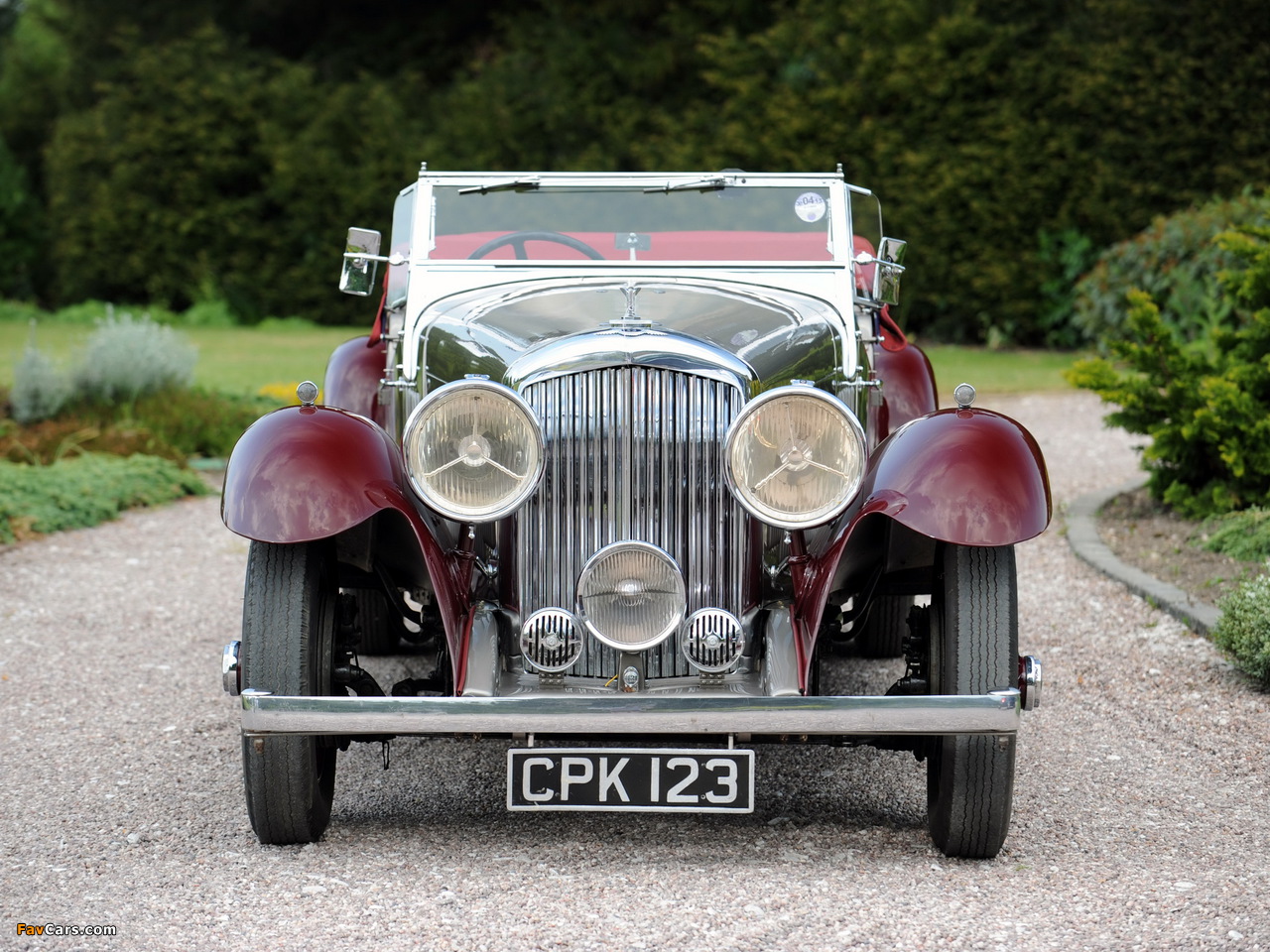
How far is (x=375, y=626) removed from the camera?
16.4 feet

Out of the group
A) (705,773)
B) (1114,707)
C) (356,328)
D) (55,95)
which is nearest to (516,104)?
(356,328)

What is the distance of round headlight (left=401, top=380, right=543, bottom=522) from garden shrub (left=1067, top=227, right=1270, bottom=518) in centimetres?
389

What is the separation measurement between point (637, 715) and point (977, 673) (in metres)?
0.75

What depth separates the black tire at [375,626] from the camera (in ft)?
16.0

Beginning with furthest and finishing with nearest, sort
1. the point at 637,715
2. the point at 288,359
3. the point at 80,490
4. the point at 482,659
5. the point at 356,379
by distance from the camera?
A: the point at 288,359 → the point at 80,490 → the point at 356,379 → the point at 482,659 → the point at 637,715

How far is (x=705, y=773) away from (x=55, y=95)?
21.4m

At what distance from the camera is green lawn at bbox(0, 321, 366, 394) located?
40.4 feet

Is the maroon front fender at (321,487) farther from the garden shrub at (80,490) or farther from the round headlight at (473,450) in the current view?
the garden shrub at (80,490)

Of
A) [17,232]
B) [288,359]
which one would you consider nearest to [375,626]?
[288,359]

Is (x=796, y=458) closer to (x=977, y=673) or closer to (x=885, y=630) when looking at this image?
(x=977, y=673)

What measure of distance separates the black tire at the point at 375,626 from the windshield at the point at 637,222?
1300mm

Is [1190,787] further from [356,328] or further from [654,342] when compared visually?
[356,328]

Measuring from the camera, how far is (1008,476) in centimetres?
304

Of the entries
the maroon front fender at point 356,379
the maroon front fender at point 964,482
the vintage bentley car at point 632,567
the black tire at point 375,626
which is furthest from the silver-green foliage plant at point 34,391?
the maroon front fender at point 964,482
